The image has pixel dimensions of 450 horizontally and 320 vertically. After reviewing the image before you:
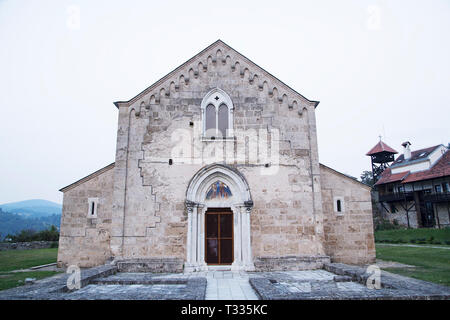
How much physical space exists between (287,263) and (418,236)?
23.8m

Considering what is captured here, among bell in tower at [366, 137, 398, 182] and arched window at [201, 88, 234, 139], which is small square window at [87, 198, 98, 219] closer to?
arched window at [201, 88, 234, 139]

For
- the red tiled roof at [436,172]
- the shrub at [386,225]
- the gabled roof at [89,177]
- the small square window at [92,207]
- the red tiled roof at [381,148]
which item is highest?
the red tiled roof at [381,148]

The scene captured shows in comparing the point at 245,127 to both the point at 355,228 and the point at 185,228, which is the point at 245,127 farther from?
the point at 355,228

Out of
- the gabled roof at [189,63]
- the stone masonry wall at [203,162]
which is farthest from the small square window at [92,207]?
the gabled roof at [189,63]

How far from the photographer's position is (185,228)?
12430 mm

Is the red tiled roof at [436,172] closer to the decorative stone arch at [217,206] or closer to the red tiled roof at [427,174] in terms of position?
the red tiled roof at [427,174]

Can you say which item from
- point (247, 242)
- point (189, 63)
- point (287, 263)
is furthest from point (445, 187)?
point (189, 63)

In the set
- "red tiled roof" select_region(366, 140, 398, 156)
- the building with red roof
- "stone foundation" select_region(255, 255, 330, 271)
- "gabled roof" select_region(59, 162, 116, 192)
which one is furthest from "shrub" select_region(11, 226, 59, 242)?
A: "red tiled roof" select_region(366, 140, 398, 156)

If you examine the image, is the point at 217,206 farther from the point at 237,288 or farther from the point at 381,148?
the point at 381,148

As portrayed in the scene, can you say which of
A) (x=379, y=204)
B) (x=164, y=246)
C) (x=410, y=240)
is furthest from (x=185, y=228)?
(x=379, y=204)

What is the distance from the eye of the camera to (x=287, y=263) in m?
12.1

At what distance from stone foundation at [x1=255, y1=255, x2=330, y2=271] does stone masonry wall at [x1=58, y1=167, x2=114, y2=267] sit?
22.1 feet

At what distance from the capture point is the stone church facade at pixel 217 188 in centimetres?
1243

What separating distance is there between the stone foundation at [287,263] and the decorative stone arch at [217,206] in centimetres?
45
